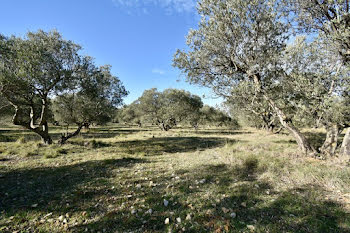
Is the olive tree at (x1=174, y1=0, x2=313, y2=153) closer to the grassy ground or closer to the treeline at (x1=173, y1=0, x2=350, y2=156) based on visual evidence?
the treeline at (x1=173, y1=0, x2=350, y2=156)

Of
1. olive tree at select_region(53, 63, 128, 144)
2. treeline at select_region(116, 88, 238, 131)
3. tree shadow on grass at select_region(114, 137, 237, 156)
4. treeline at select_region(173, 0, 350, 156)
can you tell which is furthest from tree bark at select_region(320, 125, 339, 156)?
treeline at select_region(116, 88, 238, 131)

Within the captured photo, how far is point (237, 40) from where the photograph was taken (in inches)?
381

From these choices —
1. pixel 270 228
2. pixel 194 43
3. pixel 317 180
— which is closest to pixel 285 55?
pixel 194 43

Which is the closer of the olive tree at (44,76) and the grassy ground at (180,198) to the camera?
the grassy ground at (180,198)

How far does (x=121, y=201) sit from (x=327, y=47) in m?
12.0

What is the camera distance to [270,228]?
3.27m

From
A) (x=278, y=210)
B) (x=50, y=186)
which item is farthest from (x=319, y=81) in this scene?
(x=50, y=186)

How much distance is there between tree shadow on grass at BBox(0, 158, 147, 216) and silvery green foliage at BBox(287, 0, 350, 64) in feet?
40.6

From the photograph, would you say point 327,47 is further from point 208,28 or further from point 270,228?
point 270,228

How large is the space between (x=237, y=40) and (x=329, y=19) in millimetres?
4664

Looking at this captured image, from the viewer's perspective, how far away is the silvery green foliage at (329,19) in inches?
270

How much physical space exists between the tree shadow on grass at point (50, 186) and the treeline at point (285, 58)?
923 centimetres

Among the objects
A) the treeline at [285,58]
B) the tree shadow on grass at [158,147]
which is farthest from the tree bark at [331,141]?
the tree shadow on grass at [158,147]

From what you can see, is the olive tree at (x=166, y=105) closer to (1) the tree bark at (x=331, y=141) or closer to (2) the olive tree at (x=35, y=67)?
(2) the olive tree at (x=35, y=67)
